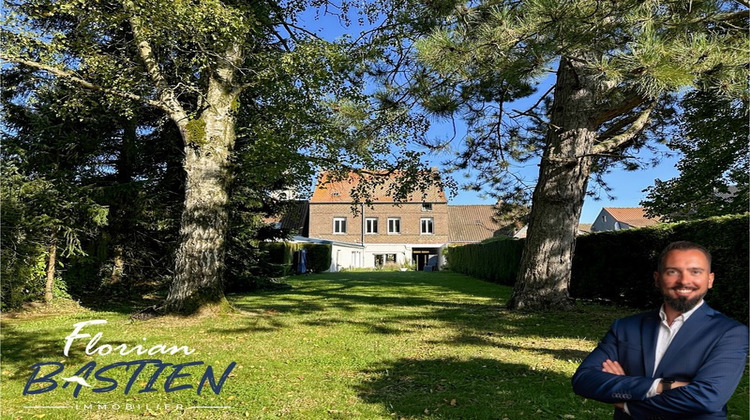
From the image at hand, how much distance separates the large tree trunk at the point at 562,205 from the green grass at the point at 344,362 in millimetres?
661

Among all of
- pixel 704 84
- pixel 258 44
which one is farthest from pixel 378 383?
pixel 258 44

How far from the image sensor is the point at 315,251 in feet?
101

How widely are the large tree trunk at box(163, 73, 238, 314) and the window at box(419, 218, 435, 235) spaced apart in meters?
32.3

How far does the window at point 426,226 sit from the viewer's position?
40500 mm

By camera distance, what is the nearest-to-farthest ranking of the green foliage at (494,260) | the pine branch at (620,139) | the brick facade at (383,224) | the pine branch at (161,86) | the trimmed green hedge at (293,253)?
the pine branch at (161,86) < the pine branch at (620,139) < the green foliage at (494,260) < the trimmed green hedge at (293,253) < the brick facade at (383,224)

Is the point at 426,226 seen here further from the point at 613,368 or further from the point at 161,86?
the point at 613,368

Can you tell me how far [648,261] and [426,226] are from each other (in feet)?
101

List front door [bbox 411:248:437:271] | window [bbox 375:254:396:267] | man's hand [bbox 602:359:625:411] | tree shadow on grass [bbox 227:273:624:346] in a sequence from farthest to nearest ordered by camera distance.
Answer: front door [bbox 411:248:437:271], window [bbox 375:254:396:267], tree shadow on grass [bbox 227:273:624:346], man's hand [bbox 602:359:625:411]

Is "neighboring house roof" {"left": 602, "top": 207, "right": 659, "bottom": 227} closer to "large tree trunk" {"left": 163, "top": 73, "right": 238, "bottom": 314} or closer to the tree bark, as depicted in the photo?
"large tree trunk" {"left": 163, "top": 73, "right": 238, "bottom": 314}

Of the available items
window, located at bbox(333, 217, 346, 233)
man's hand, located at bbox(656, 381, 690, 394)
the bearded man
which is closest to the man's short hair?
the bearded man

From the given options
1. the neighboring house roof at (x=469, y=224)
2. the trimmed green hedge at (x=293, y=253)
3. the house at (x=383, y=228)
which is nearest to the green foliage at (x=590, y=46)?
the trimmed green hedge at (x=293, y=253)

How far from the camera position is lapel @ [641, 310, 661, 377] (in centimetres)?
183

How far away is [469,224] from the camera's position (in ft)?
150

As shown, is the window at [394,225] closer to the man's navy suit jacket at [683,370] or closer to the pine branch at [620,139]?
the pine branch at [620,139]
